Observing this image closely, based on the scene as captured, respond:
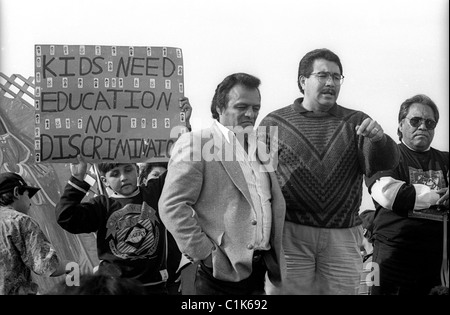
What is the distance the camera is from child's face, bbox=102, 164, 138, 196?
4273 millimetres

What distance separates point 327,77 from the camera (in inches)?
172

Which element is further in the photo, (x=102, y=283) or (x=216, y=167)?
(x=216, y=167)

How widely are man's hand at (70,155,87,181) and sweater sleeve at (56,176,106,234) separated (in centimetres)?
3

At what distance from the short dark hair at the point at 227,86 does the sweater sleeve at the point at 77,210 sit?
783mm

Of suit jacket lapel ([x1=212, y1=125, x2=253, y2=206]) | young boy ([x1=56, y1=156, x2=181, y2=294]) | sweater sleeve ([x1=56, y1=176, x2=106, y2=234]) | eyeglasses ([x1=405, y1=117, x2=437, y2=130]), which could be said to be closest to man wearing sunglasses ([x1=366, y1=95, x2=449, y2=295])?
eyeglasses ([x1=405, y1=117, x2=437, y2=130])

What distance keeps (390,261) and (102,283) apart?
218cm

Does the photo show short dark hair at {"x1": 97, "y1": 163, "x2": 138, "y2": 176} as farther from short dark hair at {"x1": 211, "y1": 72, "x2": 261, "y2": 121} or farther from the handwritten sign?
short dark hair at {"x1": 211, "y1": 72, "x2": 261, "y2": 121}

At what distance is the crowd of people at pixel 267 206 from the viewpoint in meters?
4.18

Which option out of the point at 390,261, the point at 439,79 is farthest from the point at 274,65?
the point at 390,261

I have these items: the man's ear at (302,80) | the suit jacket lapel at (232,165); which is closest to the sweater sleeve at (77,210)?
the suit jacket lapel at (232,165)
